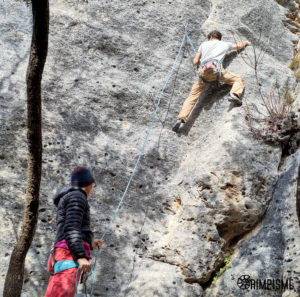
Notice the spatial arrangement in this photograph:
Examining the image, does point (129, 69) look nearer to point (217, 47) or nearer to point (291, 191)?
point (217, 47)

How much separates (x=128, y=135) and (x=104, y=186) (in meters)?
1.01

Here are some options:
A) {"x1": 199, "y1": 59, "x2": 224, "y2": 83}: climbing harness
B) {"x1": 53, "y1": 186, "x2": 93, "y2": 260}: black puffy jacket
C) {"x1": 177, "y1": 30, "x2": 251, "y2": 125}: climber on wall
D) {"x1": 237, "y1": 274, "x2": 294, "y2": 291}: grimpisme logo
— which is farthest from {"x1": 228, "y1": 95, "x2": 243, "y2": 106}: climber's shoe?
{"x1": 53, "y1": 186, "x2": 93, "y2": 260}: black puffy jacket

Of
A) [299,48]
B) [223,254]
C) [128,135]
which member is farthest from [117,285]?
[299,48]

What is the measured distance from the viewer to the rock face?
5.25 meters

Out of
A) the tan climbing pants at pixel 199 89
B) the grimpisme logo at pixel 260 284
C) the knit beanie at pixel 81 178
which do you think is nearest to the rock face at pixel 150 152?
the grimpisme logo at pixel 260 284

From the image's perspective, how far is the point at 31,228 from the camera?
3.79 m

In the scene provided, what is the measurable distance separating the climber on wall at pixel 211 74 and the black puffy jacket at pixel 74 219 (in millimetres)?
3360

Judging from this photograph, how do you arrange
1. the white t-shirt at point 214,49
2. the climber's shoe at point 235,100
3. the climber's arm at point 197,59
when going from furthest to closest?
the climber's arm at point 197,59, the white t-shirt at point 214,49, the climber's shoe at point 235,100

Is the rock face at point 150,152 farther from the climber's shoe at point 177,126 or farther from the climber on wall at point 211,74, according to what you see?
the climber on wall at point 211,74

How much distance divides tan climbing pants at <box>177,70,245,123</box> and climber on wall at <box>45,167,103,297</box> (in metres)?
3.28

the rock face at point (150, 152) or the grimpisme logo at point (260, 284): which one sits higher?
the rock face at point (150, 152)

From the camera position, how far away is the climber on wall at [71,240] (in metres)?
3.44

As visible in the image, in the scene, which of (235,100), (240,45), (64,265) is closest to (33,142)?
(64,265)

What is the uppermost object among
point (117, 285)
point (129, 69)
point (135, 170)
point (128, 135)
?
point (129, 69)
